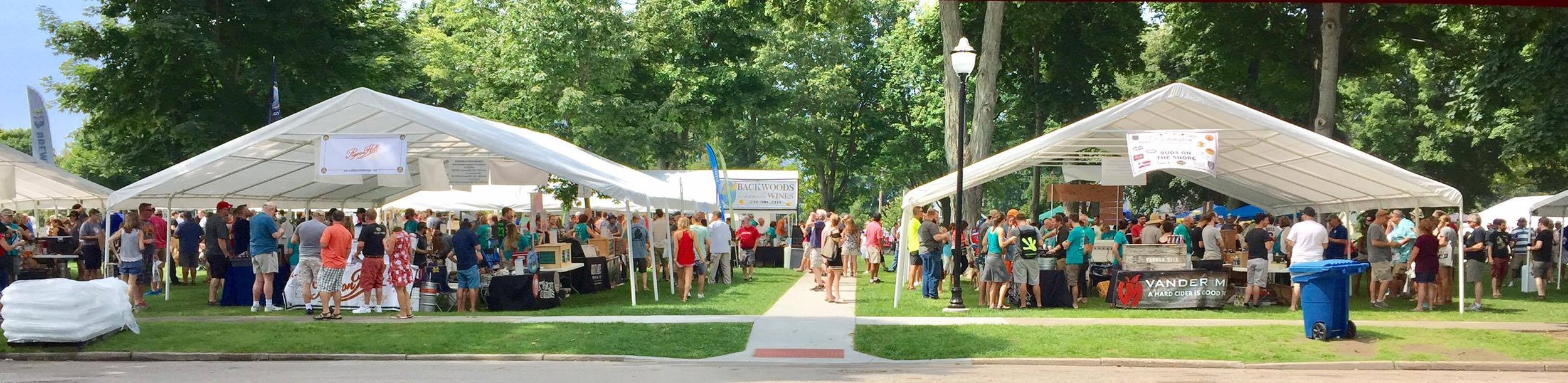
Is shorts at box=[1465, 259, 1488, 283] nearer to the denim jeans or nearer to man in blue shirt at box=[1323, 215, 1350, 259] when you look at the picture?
man in blue shirt at box=[1323, 215, 1350, 259]

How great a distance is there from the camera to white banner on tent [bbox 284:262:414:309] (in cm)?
1577

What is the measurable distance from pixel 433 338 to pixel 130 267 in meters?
6.68

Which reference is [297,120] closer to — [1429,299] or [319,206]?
[319,206]

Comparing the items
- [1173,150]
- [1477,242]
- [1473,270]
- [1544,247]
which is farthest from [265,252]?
[1544,247]

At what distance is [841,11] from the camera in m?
26.3

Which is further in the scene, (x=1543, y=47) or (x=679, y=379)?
(x=1543, y=47)

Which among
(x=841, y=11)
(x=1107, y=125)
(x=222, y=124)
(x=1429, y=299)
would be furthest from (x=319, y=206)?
(x=1429, y=299)

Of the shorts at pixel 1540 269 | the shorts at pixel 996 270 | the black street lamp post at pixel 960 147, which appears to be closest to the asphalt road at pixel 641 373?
the black street lamp post at pixel 960 147

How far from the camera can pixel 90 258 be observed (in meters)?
19.7

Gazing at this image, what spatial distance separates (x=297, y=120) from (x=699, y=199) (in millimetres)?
14066

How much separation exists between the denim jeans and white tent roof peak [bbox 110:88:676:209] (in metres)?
4.48

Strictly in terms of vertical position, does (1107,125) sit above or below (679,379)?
above

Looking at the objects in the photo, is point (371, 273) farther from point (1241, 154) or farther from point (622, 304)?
point (1241, 154)

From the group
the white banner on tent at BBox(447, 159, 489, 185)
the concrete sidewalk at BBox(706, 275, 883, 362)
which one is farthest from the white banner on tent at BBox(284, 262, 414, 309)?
the concrete sidewalk at BBox(706, 275, 883, 362)
